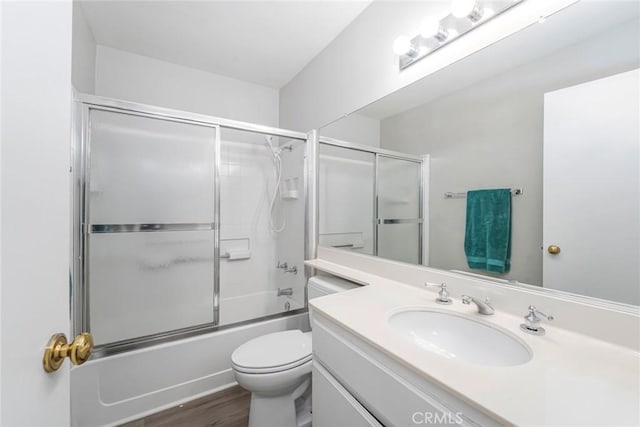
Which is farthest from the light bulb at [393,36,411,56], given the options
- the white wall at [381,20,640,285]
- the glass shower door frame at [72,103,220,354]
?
the glass shower door frame at [72,103,220,354]

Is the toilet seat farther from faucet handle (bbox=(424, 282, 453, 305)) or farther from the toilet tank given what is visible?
faucet handle (bbox=(424, 282, 453, 305))

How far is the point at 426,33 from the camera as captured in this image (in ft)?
3.92

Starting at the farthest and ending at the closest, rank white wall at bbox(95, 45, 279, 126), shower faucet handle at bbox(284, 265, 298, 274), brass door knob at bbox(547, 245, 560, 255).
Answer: shower faucet handle at bbox(284, 265, 298, 274) → white wall at bbox(95, 45, 279, 126) → brass door knob at bbox(547, 245, 560, 255)

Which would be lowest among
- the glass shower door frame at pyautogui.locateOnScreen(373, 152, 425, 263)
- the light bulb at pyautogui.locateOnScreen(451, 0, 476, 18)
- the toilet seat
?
the toilet seat

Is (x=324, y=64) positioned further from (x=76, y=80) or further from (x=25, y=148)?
(x=25, y=148)

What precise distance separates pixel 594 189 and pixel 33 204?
4.46 feet

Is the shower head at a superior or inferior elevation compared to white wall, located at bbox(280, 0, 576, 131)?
inferior

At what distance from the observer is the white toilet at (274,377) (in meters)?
1.23

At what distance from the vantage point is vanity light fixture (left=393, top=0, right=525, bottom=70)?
1.02 m

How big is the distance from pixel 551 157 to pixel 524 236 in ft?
0.94

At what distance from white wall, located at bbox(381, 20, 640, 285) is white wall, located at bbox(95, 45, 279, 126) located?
1789 millimetres

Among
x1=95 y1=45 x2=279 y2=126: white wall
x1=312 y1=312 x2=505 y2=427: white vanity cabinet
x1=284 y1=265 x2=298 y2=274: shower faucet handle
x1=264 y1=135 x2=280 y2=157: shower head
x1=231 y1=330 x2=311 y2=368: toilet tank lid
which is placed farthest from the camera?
x1=264 y1=135 x2=280 y2=157: shower head

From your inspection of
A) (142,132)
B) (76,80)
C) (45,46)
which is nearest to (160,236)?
(142,132)

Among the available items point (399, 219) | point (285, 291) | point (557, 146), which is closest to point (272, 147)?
point (285, 291)
